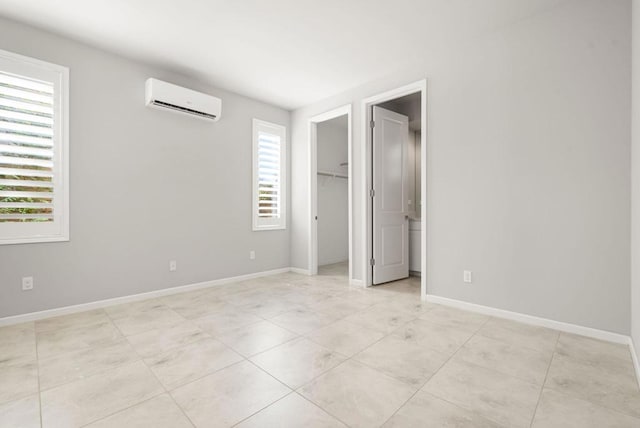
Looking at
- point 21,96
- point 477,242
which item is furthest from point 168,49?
point 477,242

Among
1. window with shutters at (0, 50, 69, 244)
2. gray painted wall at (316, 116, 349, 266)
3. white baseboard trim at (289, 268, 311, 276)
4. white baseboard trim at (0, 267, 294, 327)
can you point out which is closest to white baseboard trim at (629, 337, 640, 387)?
white baseboard trim at (289, 268, 311, 276)

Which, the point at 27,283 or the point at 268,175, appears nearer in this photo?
the point at 27,283

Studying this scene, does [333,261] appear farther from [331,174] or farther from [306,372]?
[306,372]

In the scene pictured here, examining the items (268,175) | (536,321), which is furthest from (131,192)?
(536,321)

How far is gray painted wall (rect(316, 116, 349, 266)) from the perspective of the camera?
5.85 meters

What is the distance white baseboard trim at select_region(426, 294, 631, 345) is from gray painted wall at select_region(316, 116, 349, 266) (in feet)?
9.52

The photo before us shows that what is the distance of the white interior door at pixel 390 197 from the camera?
4055 mm

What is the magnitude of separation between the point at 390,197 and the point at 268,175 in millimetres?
1942

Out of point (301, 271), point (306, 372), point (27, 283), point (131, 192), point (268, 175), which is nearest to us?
point (306, 372)

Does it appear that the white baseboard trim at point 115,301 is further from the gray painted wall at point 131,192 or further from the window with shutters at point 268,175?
the window with shutters at point 268,175

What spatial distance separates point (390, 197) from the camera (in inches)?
166

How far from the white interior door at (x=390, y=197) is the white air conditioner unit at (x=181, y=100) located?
2.12m

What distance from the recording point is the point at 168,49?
3160mm

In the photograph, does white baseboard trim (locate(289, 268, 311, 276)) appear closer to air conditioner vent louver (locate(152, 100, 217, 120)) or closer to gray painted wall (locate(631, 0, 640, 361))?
air conditioner vent louver (locate(152, 100, 217, 120))
